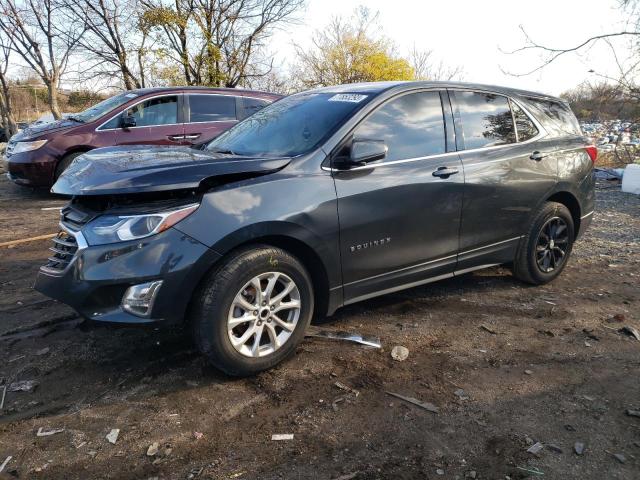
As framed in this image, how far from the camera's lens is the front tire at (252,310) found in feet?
9.25

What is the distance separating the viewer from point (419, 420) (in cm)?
266

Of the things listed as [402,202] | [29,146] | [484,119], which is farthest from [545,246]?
[29,146]

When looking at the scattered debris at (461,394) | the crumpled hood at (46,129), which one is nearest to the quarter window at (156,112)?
the crumpled hood at (46,129)

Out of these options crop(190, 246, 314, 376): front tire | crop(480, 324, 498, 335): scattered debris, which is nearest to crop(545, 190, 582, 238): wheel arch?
crop(480, 324, 498, 335): scattered debris

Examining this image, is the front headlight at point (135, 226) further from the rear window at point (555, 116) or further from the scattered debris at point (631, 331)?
the rear window at point (555, 116)

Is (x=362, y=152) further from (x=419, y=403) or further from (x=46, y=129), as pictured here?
(x=46, y=129)

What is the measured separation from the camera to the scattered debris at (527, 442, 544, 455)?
2420 mm

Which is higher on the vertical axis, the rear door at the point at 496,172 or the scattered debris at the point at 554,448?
the rear door at the point at 496,172

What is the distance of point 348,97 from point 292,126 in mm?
467

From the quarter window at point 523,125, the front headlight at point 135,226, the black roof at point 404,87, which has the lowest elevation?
the front headlight at point 135,226

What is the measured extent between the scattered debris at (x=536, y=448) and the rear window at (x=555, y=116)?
311 cm

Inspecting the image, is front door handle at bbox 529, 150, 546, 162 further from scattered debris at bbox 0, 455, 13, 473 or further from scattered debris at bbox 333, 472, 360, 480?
scattered debris at bbox 0, 455, 13, 473

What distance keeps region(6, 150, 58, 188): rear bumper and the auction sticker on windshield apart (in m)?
6.30

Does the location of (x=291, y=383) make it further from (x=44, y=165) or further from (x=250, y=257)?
(x=44, y=165)
